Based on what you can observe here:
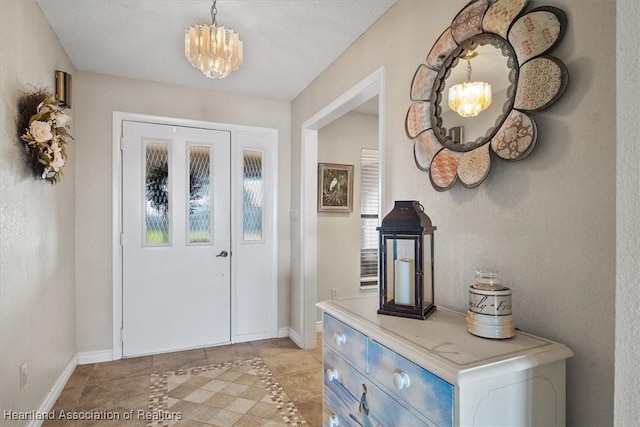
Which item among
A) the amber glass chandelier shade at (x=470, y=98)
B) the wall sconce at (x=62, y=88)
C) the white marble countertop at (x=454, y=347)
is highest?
the wall sconce at (x=62, y=88)

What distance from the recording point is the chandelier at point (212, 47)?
72.1 inches

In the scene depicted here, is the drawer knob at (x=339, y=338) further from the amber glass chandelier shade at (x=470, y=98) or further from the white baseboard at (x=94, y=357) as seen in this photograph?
the white baseboard at (x=94, y=357)

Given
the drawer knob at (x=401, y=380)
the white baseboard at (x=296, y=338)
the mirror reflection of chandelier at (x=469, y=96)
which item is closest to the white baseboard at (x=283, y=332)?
the white baseboard at (x=296, y=338)

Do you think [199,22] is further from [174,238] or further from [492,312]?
[492,312]

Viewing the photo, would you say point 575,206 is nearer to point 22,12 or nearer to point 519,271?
point 519,271

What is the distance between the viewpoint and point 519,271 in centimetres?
131

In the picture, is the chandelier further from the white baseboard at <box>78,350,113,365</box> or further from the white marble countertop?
the white baseboard at <box>78,350,113,365</box>

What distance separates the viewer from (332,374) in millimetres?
1610

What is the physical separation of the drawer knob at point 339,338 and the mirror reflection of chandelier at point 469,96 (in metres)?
1.11

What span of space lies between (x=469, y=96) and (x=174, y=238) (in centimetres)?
281

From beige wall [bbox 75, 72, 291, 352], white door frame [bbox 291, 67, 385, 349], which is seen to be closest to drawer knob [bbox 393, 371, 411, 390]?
white door frame [bbox 291, 67, 385, 349]

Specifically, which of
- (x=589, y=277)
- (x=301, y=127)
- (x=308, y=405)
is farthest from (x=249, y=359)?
(x=589, y=277)

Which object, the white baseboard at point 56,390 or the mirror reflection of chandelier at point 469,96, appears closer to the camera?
the mirror reflection of chandelier at point 469,96

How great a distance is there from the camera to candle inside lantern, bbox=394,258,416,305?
1428 millimetres
